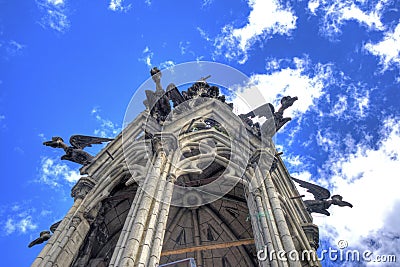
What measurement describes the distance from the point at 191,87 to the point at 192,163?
745 centimetres

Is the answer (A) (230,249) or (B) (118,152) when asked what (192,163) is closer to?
(B) (118,152)

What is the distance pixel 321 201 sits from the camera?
1265cm

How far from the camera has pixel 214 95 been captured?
55.4ft

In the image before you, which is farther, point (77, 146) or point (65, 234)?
point (77, 146)

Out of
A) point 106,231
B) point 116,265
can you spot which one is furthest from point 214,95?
point 116,265

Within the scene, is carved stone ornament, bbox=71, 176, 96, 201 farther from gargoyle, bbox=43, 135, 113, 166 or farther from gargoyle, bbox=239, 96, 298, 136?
gargoyle, bbox=239, 96, 298, 136

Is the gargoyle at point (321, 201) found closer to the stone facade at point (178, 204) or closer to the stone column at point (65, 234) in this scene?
the stone facade at point (178, 204)

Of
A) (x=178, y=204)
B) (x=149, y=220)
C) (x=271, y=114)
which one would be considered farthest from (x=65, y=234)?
(x=271, y=114)

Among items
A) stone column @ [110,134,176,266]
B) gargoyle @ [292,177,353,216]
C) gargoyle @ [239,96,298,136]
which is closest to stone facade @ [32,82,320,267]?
stone column @ [110,134,176,266]

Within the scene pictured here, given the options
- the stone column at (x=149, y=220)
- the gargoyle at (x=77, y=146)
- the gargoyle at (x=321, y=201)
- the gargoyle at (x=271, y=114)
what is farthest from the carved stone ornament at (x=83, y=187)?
the gargoyle at (x=321, y=201)

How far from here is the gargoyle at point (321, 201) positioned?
12188 mm

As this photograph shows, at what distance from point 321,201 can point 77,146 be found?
29.5 feet

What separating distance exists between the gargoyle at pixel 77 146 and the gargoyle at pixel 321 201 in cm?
783

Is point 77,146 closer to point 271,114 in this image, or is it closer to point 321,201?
point 271,114
